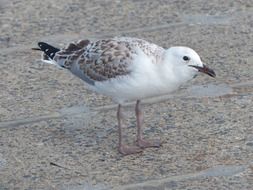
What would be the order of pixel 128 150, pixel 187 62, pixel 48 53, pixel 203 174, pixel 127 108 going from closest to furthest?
1. pixel 203 174
2. pixel 187 62
3. pixel 128 150
4. pixel 48 53
5. pixel 127 108

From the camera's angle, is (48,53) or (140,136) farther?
(48,53)

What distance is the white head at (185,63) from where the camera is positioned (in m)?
5.90

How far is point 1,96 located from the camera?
709cm

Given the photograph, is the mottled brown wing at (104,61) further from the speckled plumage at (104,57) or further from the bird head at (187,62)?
the bird head at (187,62)

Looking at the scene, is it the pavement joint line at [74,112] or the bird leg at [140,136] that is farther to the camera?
the pavement joint line at [74,112]

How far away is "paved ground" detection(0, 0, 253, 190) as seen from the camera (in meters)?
5.83

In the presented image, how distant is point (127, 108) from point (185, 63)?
3.55 feet

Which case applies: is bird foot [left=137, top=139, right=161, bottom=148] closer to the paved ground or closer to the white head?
the paved ground

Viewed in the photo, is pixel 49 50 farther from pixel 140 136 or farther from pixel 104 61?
pixel 140 136

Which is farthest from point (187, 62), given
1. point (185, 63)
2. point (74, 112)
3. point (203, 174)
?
point (74, 112)

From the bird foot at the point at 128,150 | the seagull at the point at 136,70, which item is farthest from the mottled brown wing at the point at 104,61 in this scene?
the bird foot at the point at 128,150

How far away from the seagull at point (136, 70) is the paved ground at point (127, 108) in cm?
27

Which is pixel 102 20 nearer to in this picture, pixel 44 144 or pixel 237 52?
pixel 237 52

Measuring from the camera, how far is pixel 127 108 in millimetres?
6887
